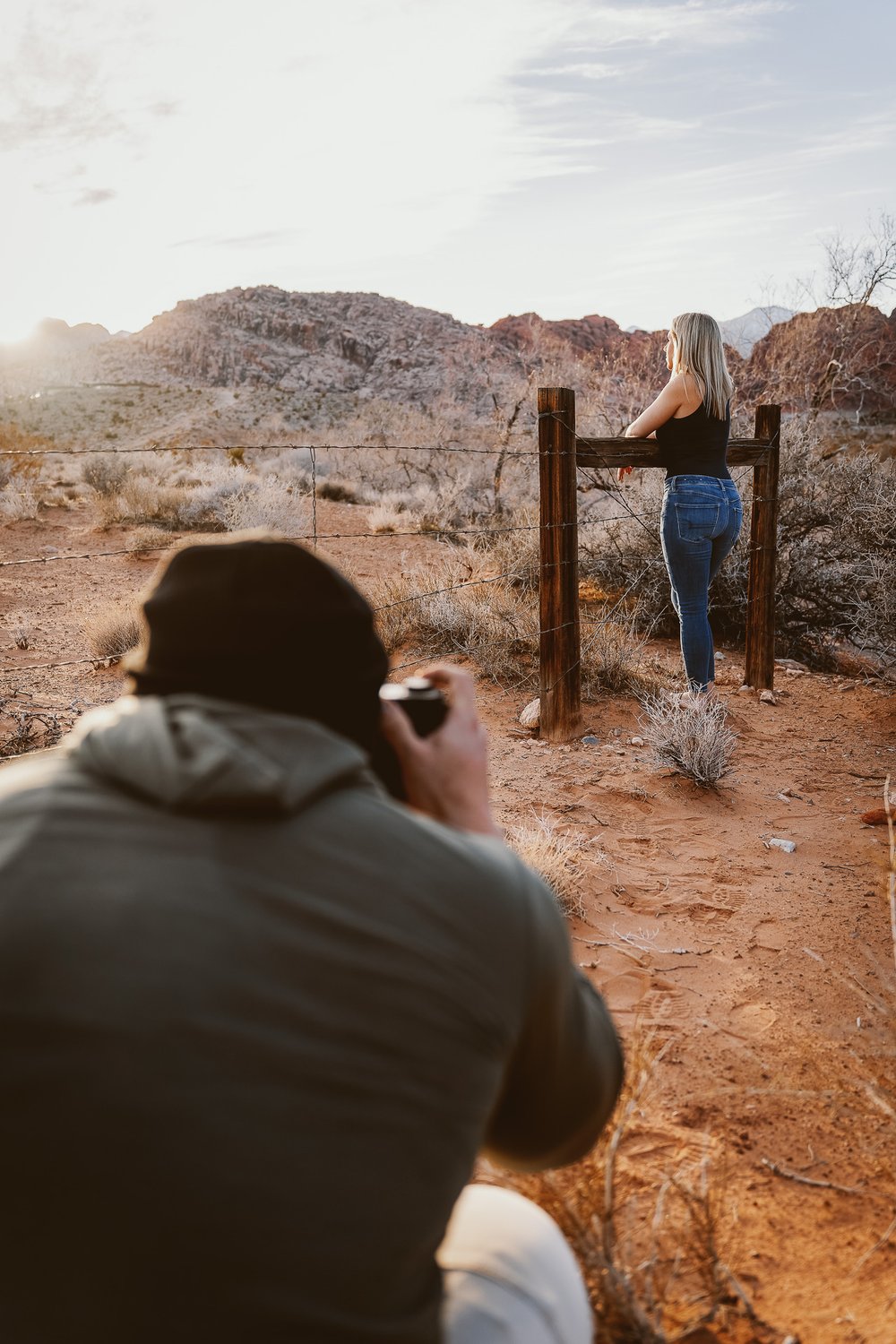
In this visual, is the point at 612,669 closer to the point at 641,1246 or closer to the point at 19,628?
the point at 641,1246

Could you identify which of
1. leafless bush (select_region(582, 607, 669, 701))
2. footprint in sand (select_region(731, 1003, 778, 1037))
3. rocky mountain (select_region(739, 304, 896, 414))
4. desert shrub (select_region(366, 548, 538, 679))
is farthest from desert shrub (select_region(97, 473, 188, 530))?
footprint in sand (select_region(731, 1003, 778, 1037))

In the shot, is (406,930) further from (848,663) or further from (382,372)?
(382,372)

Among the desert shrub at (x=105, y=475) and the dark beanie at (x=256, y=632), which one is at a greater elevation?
the desert shrub at (x=105, y=475)

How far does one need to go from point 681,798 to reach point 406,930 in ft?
12.6

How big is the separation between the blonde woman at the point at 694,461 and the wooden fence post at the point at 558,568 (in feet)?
1.25

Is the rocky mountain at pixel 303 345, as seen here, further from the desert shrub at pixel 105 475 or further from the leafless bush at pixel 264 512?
the leafless bush at pixel 264 512

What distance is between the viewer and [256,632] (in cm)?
99

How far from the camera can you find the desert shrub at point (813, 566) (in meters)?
6.82

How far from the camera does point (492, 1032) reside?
3.08ft

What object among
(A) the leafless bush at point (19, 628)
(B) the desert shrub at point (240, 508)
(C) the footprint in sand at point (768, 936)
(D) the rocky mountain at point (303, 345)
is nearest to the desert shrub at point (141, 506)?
(B) the desert shrub at point (240, 508)

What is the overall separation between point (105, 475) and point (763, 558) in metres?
11.8

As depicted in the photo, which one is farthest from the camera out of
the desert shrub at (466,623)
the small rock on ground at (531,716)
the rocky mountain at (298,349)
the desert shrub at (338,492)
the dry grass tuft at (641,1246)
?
the rocky mountain at (298,349)

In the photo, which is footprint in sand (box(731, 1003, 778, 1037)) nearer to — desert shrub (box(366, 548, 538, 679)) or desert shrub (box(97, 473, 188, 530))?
desert shrub (box(366, 548, 538, 679))

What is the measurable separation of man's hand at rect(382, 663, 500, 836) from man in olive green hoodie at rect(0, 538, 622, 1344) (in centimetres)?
27
